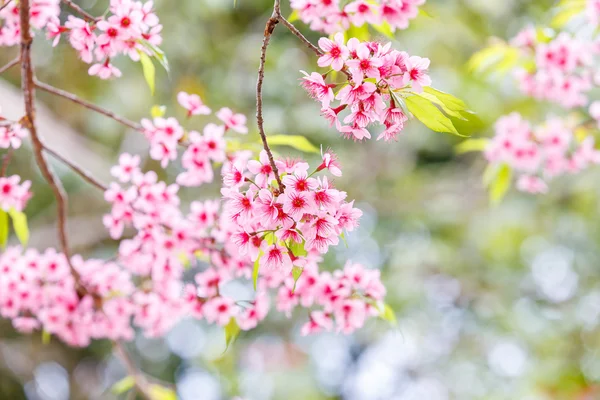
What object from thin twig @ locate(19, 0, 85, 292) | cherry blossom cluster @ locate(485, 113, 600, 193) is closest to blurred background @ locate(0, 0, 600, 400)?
cherry blossom cluster @ locate(485, 113, 600, 193)

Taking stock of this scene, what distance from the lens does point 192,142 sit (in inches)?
49.4

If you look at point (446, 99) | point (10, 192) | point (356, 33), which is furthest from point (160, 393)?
point (446, 99)

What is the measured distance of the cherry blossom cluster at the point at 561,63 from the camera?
5.32 feet

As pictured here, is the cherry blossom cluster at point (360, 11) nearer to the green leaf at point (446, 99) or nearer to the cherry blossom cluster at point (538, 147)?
the green leaf at point (446, 99)

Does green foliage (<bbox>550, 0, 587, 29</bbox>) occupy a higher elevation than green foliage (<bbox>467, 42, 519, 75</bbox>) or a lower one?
higher

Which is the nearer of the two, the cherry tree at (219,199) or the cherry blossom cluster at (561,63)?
the cherry tree at (219,199)

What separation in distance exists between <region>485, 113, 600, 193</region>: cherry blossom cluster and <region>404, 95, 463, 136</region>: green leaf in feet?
3.13

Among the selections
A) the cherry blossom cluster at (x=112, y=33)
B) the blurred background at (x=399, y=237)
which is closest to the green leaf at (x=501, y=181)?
the cherry blossom cluster at (x=112, y=33)

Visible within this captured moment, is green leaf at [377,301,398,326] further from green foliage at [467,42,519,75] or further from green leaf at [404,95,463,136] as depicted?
green foliage at [467,42,519,75]

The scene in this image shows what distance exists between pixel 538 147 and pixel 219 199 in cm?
97

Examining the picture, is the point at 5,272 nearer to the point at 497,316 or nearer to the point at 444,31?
the point at 444,31

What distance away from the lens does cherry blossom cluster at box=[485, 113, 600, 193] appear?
1681 millimetres

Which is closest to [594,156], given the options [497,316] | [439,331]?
[497,316]

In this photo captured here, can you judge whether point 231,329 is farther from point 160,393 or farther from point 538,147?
point 538,147
